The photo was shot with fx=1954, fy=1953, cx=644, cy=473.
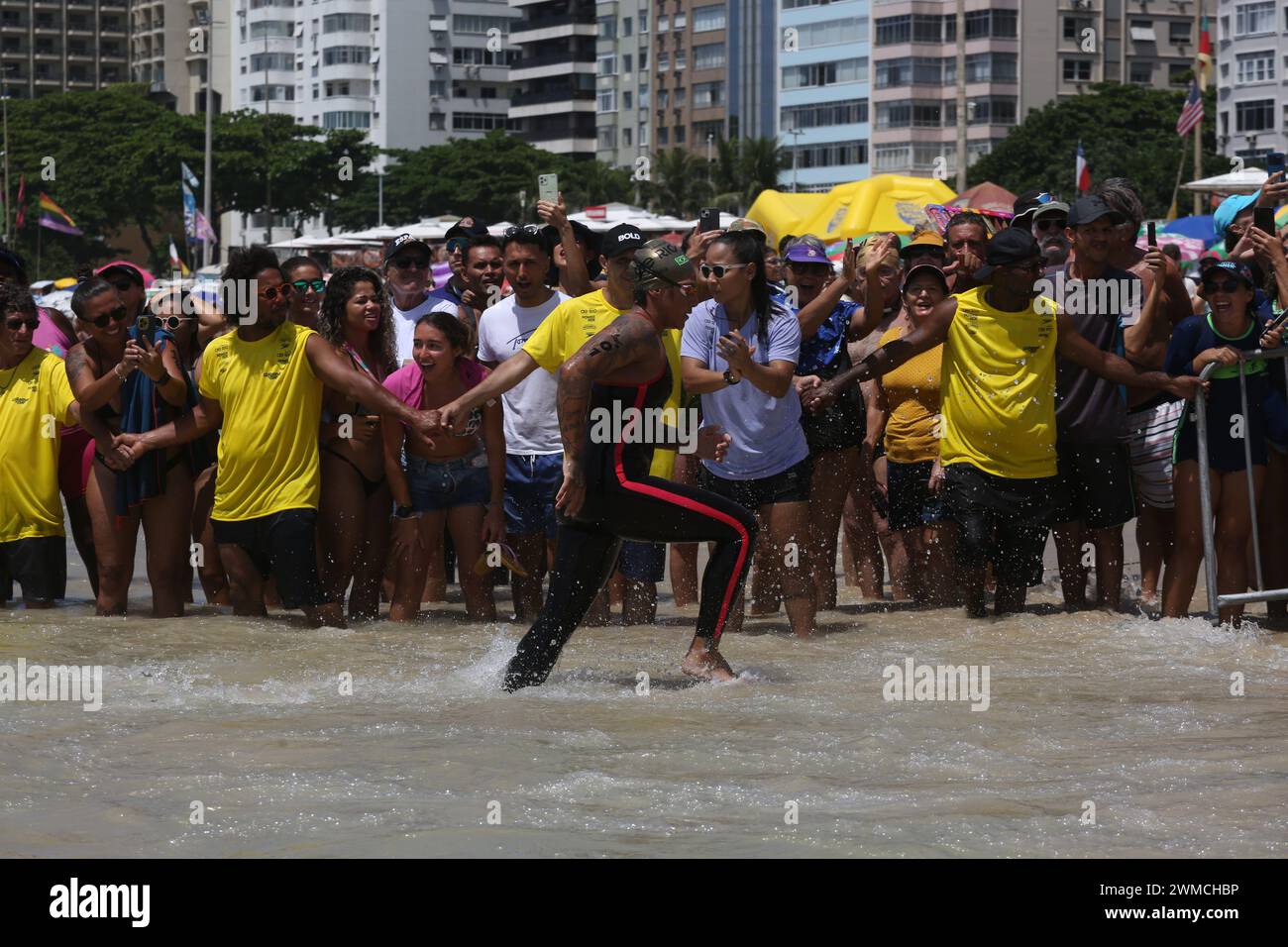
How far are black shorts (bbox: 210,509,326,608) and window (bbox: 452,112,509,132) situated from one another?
139m

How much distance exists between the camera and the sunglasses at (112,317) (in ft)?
32.9

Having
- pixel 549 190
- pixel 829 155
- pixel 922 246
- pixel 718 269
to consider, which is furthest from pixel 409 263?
pixel 829 155

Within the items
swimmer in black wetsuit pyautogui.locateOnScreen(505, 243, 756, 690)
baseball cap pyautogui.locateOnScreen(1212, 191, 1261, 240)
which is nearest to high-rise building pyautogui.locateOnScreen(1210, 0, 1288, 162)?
baseball cap pyautogui.locateOnScreen(1212, 191, 1261, 240)

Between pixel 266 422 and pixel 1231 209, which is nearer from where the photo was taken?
pixel 266 422

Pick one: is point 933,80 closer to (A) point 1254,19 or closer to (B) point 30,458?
(A) point 1254,19

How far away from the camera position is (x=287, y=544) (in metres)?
9.59

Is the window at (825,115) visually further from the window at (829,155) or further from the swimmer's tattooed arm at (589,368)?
the swimmer's tattooed arm at (589,368)

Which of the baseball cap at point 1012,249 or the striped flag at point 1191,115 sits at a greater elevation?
the striped flag at point 1191,115

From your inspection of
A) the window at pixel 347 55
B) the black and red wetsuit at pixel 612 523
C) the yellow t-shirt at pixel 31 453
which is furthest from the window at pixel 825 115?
the black and red wetsuit at pixel 612 523

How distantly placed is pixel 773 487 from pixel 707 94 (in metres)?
121

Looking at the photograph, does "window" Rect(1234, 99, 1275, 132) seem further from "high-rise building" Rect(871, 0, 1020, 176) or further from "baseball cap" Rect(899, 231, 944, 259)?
"baseball cap" Rect(899, 231, 944, 259)

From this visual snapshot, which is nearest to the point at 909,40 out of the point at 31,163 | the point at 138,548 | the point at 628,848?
the point at 31,163

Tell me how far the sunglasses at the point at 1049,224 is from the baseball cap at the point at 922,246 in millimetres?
773

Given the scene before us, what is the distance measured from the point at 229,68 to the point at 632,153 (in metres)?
40.3
